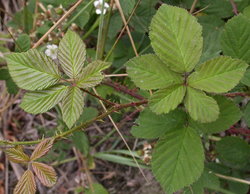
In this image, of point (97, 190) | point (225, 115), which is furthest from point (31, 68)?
point (97, 190)

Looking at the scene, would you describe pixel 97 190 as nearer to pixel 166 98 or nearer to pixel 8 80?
pixel 8 80

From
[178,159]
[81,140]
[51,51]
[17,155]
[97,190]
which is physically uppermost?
[51,51]

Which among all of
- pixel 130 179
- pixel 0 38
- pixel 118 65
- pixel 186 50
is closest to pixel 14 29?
pixel 0 38

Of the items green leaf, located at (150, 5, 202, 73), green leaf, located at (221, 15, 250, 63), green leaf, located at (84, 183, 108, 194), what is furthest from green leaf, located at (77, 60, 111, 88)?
green leaf, located at (84, 183, 108, 194)

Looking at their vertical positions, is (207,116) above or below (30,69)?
below

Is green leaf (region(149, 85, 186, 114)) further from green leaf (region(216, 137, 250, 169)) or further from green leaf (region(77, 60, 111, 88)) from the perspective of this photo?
green leaf (region(216, 137, 250, 169))

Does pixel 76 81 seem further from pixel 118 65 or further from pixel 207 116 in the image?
pixel 118 65
